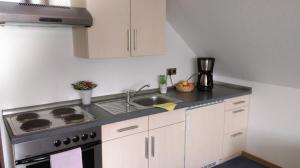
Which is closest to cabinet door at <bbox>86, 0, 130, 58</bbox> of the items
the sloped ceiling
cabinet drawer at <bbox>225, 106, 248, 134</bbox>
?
the sloped ceiling

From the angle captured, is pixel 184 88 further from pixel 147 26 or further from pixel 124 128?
pixel 124 128

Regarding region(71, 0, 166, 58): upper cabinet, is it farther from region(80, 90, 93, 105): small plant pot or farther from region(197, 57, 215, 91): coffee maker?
region(197, 57, 215, 91): coffee maker

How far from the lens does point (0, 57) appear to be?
191 centimetres

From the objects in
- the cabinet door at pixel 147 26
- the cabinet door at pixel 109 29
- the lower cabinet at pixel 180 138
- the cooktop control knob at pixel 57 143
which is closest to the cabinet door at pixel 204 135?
the lower cabinet at pixel 180 138

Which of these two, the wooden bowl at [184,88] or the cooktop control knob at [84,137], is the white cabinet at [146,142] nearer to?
the cooktop control knob at [84,137]

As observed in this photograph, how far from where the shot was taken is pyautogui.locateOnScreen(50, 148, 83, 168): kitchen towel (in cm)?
168

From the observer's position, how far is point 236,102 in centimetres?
277

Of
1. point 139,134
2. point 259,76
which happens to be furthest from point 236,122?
point 139,134

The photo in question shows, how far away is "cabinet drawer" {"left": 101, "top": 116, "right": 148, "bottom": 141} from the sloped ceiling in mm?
1117

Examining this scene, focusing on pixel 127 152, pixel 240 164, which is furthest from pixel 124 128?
pixel 240 164

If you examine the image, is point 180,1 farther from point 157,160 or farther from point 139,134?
point 157,160

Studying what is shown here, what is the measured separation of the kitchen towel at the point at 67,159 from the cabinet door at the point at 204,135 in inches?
42.0

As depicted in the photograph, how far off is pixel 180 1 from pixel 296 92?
1.44m

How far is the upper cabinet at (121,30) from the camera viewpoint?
2.00 meters
